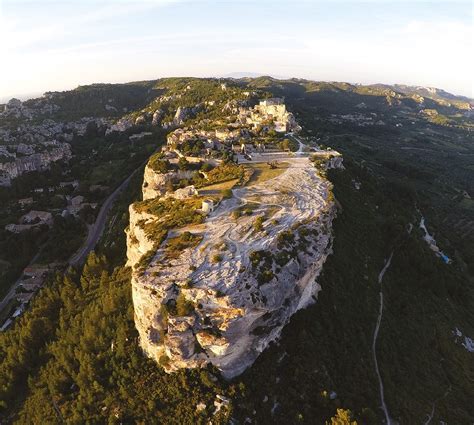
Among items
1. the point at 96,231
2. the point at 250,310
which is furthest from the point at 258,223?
the point at 96,231

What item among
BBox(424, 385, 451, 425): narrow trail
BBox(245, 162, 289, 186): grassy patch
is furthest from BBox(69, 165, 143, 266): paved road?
BBox(424, 385, 451, 425): narrow trail

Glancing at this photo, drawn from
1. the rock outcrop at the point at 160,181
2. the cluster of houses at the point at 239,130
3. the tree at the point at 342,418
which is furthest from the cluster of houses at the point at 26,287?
the tree at the point at 342,418

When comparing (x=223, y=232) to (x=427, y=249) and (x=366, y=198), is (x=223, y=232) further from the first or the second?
(x=427, y=249)

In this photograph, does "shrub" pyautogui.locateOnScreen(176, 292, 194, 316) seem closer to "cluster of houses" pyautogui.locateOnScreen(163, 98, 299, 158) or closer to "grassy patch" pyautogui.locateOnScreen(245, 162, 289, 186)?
"grassy patch" pyautogui.locateOnScreen(245, 162, 289, 186)

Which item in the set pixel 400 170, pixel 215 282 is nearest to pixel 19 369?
pixel 215 282

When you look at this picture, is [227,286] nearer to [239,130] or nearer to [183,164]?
[183,164]

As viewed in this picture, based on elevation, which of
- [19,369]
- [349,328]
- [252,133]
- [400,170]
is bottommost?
[400,170]

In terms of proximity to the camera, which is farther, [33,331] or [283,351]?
[33,331]
